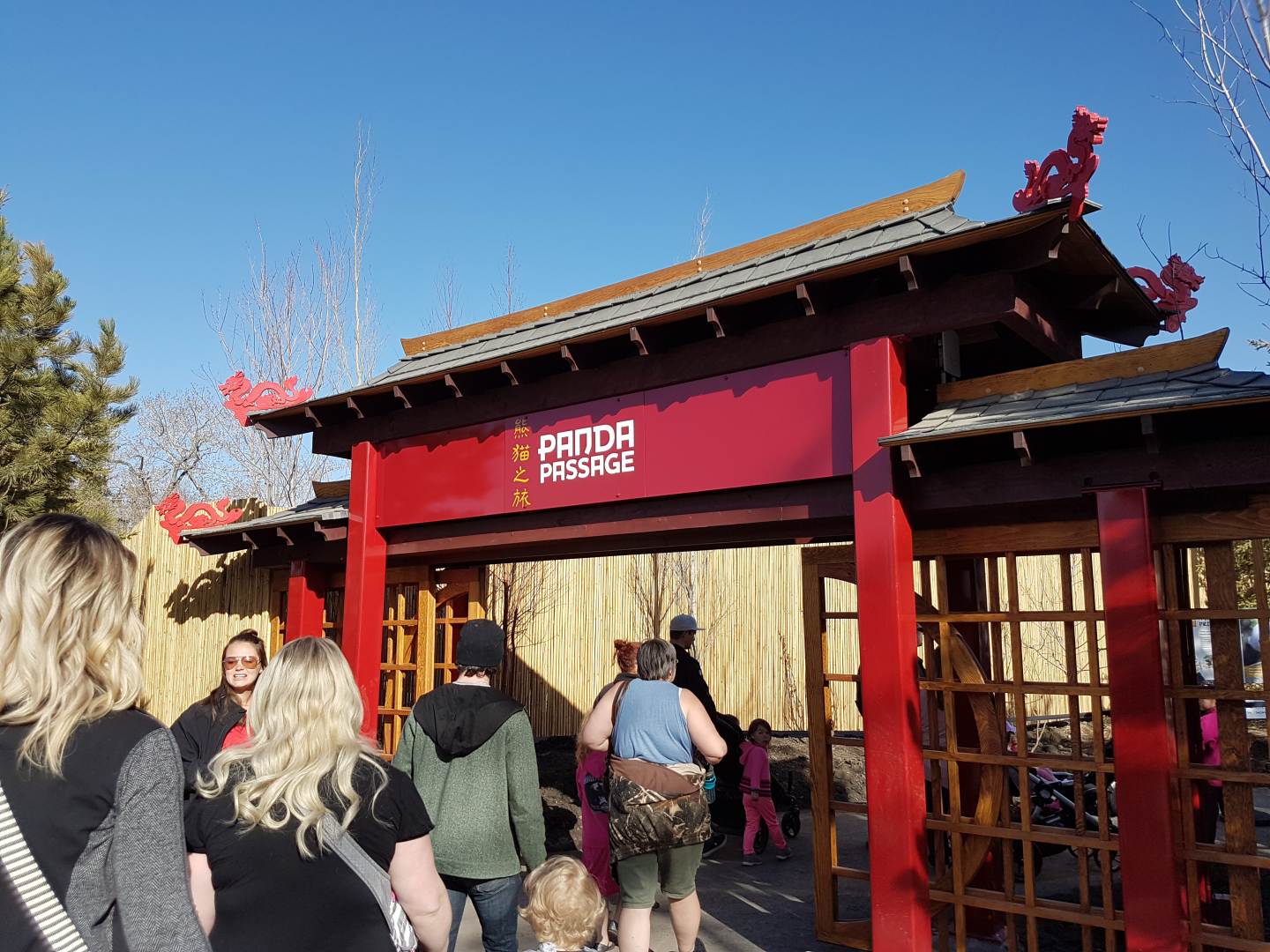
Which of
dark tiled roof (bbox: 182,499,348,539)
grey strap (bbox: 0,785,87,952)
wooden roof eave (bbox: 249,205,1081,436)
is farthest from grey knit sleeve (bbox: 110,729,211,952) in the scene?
dark tiled roof (bbox: 182,499,348,539)

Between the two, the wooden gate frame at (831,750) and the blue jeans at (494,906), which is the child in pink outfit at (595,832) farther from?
the blue jeans at (494,906)

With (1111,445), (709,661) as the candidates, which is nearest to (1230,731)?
(1111,445)

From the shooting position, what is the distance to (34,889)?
64.2 inches

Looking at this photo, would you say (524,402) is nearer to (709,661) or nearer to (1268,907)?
(1268,907)

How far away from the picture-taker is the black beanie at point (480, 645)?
150 inches

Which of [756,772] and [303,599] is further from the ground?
[303,599]

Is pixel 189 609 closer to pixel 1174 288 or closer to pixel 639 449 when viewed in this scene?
pixel 639 449

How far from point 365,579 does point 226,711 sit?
2.80 m

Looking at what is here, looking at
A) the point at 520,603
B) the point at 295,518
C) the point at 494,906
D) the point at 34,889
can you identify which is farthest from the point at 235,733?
the point at 520,603

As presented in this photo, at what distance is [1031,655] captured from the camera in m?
15.8

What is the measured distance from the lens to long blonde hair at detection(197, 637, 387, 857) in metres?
2.20

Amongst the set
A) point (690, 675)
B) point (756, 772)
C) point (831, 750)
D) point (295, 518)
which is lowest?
point (756, 772)

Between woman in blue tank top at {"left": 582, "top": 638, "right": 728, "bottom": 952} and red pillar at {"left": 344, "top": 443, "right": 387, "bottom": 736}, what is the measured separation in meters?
3.75

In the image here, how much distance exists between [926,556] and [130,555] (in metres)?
4.24
